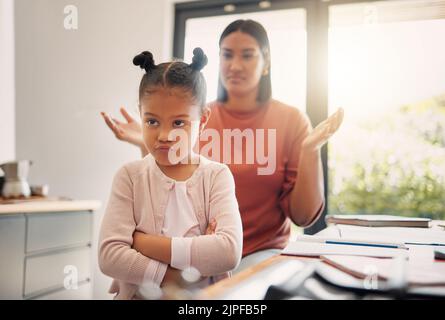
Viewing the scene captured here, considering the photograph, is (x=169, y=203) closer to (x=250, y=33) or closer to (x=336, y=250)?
(x=336, y=250)

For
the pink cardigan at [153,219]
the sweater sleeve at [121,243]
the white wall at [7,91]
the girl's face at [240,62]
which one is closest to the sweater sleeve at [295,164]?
the girl's face at [240,62]

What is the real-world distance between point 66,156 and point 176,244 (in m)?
0.40

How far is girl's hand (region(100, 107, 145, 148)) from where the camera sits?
2.48ft

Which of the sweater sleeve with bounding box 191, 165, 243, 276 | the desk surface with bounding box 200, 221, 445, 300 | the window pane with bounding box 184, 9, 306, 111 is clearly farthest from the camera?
the window pane with bounding box 184, 9, 306, 111

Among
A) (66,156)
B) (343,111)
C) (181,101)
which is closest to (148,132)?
(181,101)

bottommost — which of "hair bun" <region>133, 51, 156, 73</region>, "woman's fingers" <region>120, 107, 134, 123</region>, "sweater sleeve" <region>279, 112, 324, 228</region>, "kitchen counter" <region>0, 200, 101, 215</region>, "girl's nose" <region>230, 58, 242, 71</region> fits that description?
"kitchen counter" <region>0, 200, 101, 215</region>

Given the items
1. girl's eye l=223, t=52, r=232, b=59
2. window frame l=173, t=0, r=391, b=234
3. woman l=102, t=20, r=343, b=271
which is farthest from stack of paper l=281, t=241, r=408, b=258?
girl's eye l=223, t=52, r=232, b=59

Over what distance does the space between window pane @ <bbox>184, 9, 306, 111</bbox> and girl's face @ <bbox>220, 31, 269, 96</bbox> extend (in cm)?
2

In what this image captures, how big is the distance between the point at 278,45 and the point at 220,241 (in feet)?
1.37

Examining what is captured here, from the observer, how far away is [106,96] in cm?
79

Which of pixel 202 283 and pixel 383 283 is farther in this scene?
pixel 202 283

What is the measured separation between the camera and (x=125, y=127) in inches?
30.2

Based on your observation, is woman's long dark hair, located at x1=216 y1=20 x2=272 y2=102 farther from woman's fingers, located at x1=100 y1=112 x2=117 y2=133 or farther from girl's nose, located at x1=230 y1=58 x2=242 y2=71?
woman's fingers, located at x1=100 y1=112 x2=117 y2=133
